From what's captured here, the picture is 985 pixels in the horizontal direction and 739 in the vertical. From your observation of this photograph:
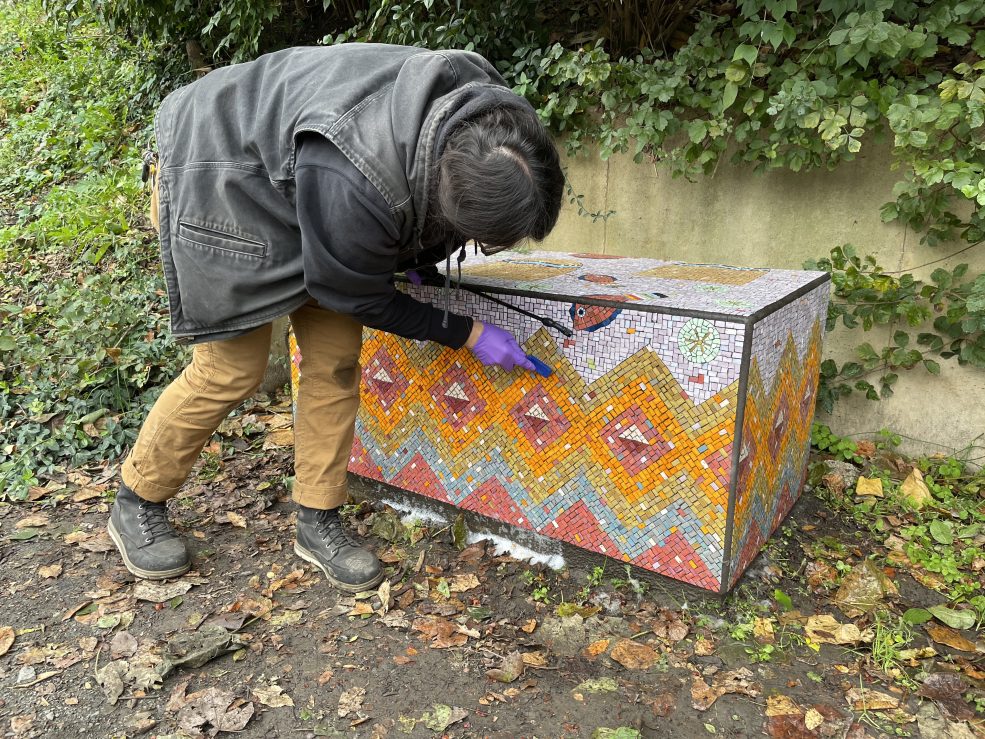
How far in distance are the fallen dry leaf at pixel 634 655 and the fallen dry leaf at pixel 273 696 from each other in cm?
84

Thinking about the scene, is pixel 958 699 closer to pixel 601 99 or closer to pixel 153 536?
pixel 153 536

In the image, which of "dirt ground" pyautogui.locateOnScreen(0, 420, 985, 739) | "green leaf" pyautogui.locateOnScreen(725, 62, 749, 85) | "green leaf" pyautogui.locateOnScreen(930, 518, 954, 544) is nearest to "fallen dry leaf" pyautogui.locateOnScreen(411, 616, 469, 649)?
"dirt ground" pyautogui.locateOnScreen(0, 420, 985, 739)

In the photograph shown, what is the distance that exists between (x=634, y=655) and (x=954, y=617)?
93cm

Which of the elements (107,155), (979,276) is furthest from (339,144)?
(107,155)

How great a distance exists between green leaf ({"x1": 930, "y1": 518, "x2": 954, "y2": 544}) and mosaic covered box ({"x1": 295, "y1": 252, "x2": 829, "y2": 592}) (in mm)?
441

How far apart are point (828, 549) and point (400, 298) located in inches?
63.8

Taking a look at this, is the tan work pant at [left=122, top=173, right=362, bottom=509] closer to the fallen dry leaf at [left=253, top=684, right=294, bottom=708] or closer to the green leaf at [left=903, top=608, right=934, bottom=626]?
the fallen dry leaf at [left=253, top=684, right=294, bottom=708]

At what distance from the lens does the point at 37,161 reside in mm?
5594

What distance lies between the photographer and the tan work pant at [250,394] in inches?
83.6

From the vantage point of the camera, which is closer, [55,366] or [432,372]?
[432,372]

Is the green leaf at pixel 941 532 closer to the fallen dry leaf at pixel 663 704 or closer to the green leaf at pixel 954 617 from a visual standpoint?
the green leaf at pixel 954 617

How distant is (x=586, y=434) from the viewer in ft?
6.90

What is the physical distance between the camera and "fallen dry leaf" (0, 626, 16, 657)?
1967 mm

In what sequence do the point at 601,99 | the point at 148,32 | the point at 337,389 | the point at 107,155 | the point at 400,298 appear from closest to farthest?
1. the point at 400,298
2. the point at 337,389
3. the point at 601,99
4. the point at 148,32
5. the point at 107,155
